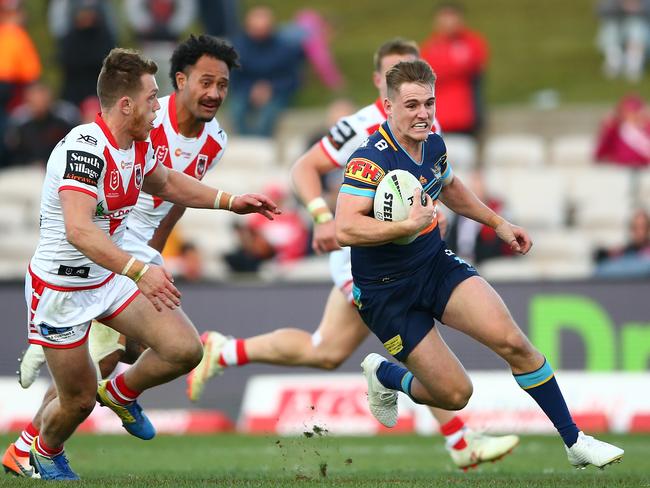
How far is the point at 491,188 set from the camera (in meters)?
18.4

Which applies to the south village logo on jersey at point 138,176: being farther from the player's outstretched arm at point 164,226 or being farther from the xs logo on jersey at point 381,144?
the xs logo on jersey at point 381,144

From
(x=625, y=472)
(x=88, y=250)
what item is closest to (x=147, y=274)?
(x=88, y=250)

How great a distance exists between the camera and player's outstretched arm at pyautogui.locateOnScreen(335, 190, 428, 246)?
7926 millimetres

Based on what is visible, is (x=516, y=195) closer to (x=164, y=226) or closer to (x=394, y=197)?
(x=164, y=226)

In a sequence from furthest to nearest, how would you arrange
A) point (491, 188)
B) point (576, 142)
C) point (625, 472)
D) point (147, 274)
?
point (576, 142), point (491, 188), point (625, 472), point (147, 274)

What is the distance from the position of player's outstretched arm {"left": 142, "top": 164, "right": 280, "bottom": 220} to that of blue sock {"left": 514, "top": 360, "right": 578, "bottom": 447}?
199 cm

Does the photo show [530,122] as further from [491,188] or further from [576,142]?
[491,188]

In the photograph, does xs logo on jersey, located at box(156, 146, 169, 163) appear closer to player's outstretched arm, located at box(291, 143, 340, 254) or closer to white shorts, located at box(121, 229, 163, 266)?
white shorts, located at box(121, 229, 163, 266)

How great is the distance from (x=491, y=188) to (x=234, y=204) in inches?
399

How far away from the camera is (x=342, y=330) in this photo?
10430 millimetres

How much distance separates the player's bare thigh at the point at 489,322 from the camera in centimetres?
821

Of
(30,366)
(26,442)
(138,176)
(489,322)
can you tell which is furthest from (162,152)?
(489,322)

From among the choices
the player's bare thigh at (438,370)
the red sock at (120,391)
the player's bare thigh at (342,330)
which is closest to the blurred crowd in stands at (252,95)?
the player's bare thigh at (342,330)

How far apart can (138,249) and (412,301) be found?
2142mm
